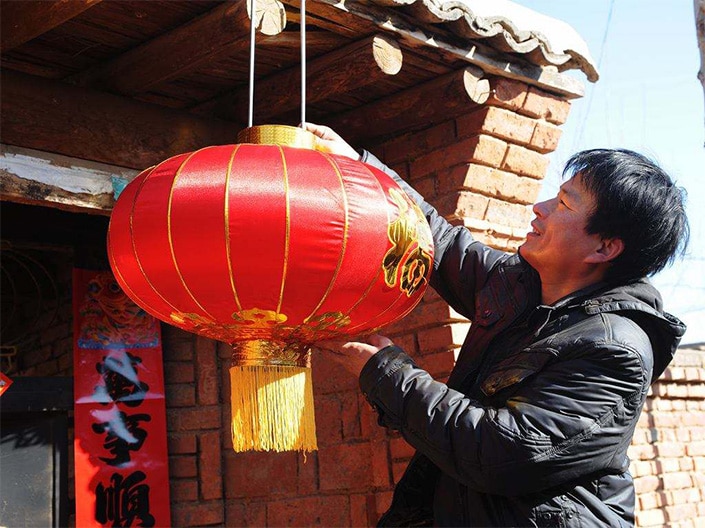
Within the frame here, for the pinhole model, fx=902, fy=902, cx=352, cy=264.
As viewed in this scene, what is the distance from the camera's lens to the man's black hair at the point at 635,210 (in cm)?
209

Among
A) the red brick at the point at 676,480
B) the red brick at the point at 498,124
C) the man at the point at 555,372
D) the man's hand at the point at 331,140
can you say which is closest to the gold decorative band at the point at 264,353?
the man at the point at 555,372

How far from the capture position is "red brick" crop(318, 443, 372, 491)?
3498mm

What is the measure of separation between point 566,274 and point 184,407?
85.5 inches

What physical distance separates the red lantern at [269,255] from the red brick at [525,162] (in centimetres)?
157

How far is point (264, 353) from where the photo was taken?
6.68 ft

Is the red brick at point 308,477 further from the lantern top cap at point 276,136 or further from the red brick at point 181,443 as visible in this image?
the lantern top cap at point 276,136

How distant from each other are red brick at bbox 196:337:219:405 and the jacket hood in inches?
84.0

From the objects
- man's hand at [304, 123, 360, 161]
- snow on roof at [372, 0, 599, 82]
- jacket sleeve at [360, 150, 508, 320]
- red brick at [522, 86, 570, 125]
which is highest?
snow on roof at [372, 0, 599, 82]

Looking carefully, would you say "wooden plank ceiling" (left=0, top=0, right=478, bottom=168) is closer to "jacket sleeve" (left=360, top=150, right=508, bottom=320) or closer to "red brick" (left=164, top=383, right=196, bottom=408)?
"jacket sleeve" (left=360, top=150, right=508, bottom=320)

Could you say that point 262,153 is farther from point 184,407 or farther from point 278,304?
point 184,407

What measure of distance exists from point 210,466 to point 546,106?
2.02 metres

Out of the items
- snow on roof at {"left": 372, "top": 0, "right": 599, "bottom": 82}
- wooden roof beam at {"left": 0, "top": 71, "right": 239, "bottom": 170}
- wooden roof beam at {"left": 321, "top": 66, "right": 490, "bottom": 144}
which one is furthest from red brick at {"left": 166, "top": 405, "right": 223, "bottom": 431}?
Result: snow on roof at {"left": 372, "top": 0, "right": 599, "bottom": 82}

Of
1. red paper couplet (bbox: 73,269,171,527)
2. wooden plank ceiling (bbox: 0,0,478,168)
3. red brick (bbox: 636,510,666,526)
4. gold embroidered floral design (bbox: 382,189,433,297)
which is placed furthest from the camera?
red brick (bbox: 636,510,666,526)

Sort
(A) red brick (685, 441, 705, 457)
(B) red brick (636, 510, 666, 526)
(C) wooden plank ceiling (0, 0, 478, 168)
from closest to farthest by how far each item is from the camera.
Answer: (C) wooden plank ceiling (0, 0, 478, 168)
(B) red brick (636, 510, 666, 526)
(A) red brick (685, 441, 705, 457)
